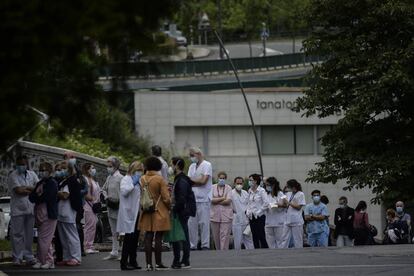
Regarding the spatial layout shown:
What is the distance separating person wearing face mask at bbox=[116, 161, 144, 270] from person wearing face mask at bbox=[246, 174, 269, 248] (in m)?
6.88

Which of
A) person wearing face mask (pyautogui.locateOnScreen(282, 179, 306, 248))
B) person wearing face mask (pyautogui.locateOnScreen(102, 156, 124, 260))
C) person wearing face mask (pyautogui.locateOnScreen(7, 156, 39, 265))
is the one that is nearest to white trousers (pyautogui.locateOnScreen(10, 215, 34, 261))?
person wearing face mask (pyautogui.locateOnScreen(7, 156, 39, 265))

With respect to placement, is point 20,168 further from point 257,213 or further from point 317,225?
point 317,225

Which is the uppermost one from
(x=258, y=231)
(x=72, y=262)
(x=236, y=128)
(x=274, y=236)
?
(x=236, y=128)

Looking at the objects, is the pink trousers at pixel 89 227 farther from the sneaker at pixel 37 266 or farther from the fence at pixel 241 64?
the fence at pixel 241 64

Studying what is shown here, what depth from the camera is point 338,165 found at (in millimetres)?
34781

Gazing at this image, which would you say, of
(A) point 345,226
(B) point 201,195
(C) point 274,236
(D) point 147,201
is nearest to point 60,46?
(D) point 147,201

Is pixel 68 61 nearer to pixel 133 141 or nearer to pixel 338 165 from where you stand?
pixel 338 165

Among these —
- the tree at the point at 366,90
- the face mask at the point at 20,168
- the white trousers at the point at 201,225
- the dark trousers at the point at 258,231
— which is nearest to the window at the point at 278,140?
the tree at the point at 366,90

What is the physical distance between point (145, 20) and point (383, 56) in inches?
896

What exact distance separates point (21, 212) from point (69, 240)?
0.91 metres

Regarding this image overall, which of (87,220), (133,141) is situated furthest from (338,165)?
(133,141)

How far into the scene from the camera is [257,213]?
2684 centimetres

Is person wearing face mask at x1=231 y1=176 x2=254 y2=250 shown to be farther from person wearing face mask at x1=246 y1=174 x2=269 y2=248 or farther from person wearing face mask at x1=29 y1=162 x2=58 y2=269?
person wearing face mask at x1=29 y1=162 x2=58 y2=269

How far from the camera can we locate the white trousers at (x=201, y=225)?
81.7 feet
